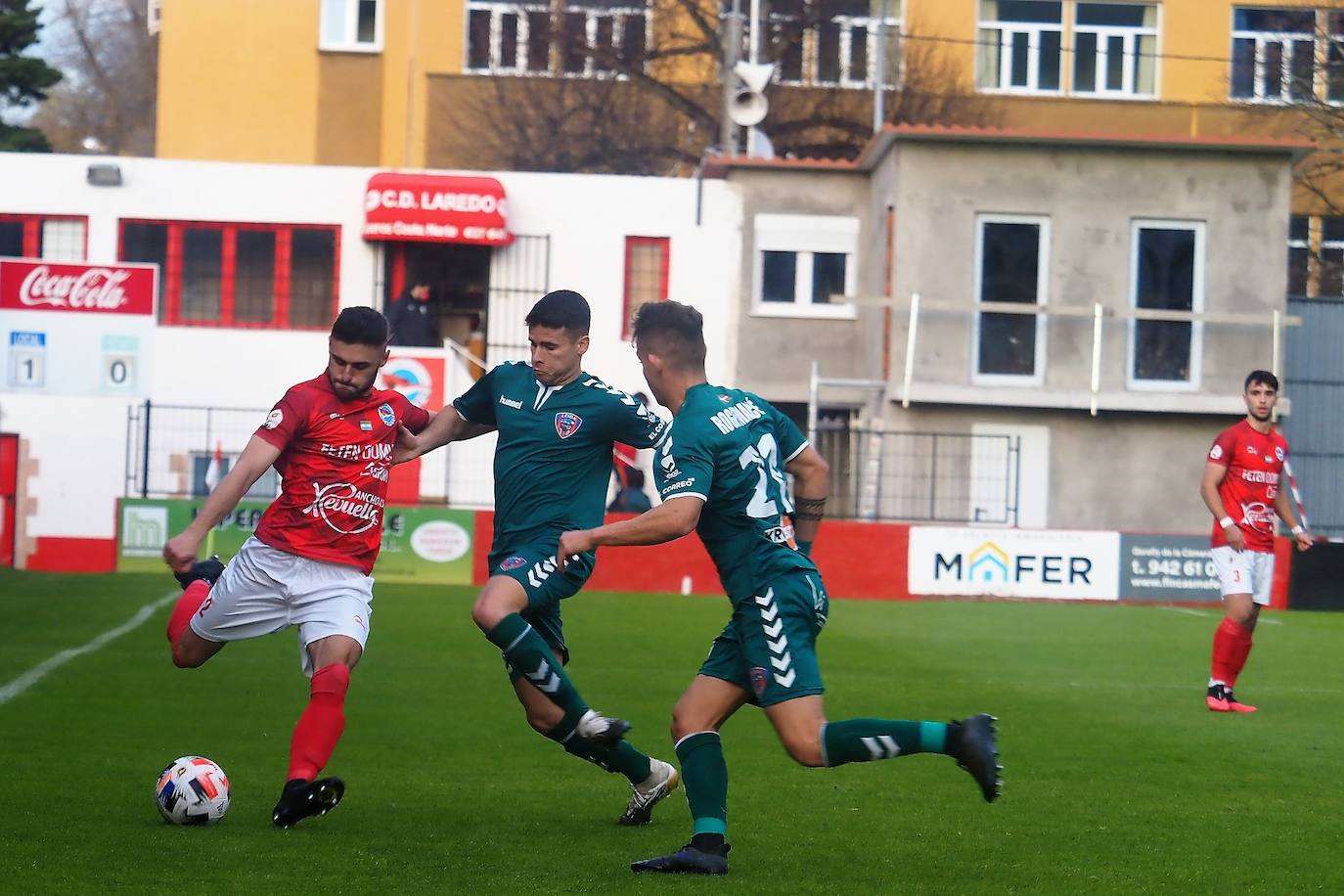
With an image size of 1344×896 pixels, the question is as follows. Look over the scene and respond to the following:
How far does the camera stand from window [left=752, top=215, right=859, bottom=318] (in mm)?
30703

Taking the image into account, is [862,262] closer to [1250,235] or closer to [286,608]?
[1250,235]

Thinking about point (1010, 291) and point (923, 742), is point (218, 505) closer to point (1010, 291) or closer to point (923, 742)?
point (923, 742)

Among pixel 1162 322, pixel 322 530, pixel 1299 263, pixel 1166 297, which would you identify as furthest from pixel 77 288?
pixel 1299 263

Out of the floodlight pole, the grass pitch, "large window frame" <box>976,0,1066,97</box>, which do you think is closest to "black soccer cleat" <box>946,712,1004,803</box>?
the grass pitch

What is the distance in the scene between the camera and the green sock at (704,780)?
627 centimetres

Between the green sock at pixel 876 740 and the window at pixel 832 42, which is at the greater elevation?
the window at pixel 832 42

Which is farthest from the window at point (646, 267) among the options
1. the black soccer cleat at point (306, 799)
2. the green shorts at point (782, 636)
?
the green shorts at point (782, 636)

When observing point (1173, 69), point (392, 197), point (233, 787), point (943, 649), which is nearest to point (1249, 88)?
point (1173, 69)

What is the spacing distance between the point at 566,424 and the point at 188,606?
1654 mm

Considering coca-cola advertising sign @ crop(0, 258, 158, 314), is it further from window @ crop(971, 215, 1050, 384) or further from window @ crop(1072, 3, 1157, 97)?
window @ crop(1072, 3, 1157, 97)

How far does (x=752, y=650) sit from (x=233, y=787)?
2.73 meters

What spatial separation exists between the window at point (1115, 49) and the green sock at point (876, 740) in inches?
1395

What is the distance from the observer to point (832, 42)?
40.2m

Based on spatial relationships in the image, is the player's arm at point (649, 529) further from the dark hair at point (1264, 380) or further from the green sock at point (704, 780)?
the dark hair at point (1264, 380)
